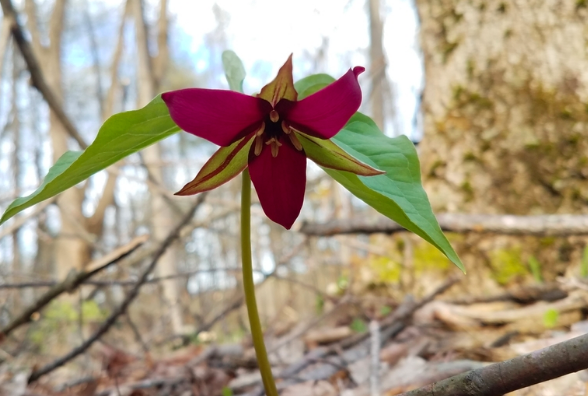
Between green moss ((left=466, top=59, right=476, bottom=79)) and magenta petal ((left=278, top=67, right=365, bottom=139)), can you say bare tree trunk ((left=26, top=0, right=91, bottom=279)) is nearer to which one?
green moss ((left=466, top=59, right=476, bottom=79))

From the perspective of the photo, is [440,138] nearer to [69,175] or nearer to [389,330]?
[389,330]

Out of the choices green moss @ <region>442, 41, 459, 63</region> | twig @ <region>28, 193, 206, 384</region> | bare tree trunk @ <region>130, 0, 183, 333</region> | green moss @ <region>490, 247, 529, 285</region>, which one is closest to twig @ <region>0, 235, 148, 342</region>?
twig @ <region>28, 193, 206, 384</region>

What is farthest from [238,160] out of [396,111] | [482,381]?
[396,111]

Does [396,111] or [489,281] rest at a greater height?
[396,111]

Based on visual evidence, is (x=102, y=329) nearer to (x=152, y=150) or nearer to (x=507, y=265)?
(x=507, y=265)

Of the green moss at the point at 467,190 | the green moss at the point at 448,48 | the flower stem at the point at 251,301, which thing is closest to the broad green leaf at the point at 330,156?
the flower stem at the point at 251,301

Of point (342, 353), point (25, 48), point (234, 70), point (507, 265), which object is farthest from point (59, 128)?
point (234, 70)

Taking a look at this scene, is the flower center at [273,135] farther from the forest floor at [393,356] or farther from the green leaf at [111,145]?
the forest floor at [393,356]
